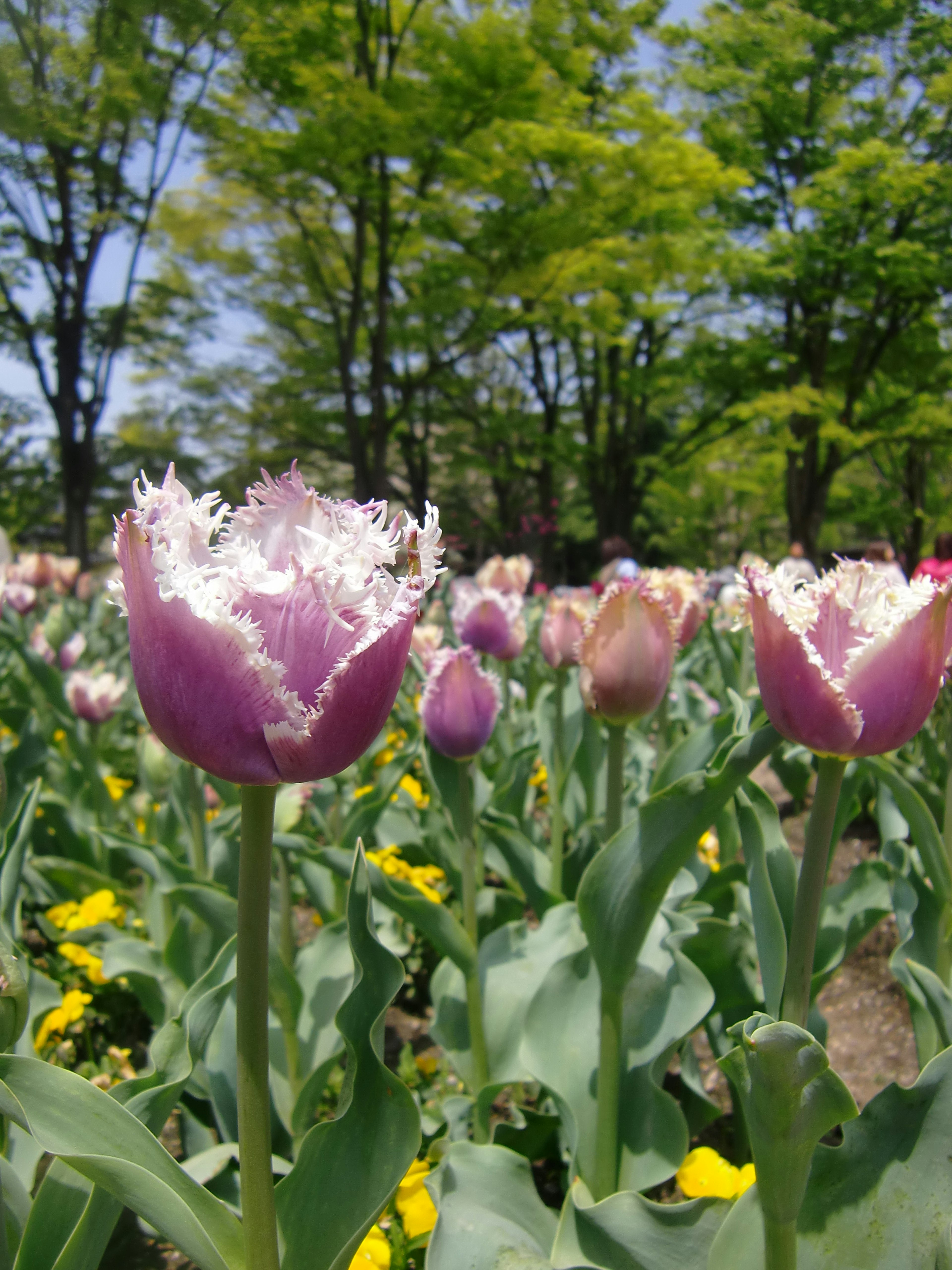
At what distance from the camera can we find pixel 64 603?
4652 millimetres

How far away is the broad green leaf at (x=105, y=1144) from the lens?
0.66 meters

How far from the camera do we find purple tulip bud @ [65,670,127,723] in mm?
2492

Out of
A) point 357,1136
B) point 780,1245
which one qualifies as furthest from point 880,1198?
point 357,1136

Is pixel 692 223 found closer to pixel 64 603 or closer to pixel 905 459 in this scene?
pixel 905 459

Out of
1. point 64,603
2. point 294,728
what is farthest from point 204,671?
point 64,603

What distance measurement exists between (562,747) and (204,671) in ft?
5.04

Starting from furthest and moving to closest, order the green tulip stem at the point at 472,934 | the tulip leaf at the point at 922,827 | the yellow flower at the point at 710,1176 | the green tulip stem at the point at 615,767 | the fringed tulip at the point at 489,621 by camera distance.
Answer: the fringed tulip at the point at 489,621, the green tulip stem at the point at 472,934, the green tulip stem at the point at 615,767, the yellow flower at the point at 710,1176, the tulip leaf at the point at 922,827

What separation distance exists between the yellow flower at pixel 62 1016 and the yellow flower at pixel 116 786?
795mm

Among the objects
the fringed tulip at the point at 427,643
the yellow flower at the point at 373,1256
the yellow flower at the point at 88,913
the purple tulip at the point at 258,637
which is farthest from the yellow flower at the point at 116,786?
the purple tulip at the point at 258,637

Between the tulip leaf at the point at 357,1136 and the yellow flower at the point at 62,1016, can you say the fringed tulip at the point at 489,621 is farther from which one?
the tulip leaf at the point at 357,1136

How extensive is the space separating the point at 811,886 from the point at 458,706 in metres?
0.74

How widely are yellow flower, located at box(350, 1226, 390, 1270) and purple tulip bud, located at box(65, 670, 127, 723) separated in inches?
68.9

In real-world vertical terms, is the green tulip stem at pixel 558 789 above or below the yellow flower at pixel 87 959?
above

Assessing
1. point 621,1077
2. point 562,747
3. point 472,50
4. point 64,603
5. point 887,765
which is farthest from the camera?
point 472,50
